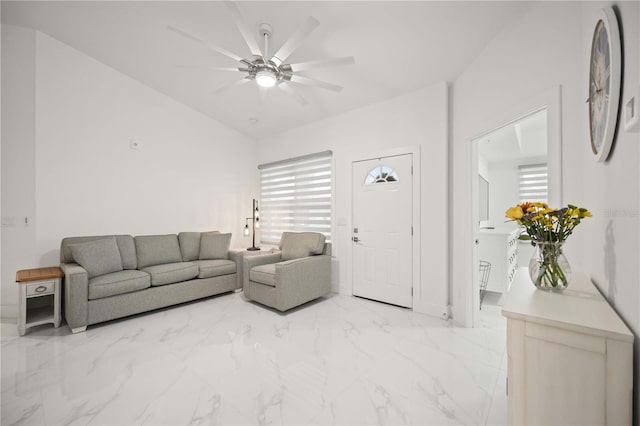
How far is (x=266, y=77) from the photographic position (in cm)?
249

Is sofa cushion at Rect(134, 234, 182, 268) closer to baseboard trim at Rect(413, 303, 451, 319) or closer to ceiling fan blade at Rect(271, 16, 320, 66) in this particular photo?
ceiling fan blade at Rect(271, 16, 320, 66)

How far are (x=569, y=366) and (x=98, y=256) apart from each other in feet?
13.1

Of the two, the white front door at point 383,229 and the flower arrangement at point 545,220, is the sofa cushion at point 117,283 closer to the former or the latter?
the white front door at point 383,229

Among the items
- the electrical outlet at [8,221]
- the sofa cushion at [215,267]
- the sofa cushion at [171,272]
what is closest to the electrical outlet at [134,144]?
the electrical outlet at [8,221]

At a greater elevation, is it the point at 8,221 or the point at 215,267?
the point at 8,221

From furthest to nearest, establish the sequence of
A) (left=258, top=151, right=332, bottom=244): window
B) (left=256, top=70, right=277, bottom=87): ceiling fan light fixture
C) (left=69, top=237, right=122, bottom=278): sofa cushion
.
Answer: (left=258, top=151, right=332, bottom=244): window
(left=69, top=237, right=122, bottom=278): sofa cushion
(left=256, top=70, right=277, bottom=87): ceiling fan light fixture

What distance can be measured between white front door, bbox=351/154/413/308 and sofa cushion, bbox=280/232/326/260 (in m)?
0.53

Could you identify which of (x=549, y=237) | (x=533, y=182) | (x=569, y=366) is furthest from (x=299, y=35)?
(x=533, y=182)

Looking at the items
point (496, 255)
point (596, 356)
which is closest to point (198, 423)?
point (596, 356)

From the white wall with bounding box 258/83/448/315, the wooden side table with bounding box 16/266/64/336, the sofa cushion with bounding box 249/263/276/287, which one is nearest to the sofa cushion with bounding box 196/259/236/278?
the sofa cushion with bounding box 249/263/276/287

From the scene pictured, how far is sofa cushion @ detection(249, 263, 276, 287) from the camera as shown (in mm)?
3304

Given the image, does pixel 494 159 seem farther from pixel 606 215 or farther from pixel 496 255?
pixel 606 215

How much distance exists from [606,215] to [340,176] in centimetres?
310

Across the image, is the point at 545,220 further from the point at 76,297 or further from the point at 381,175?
the point at 76,297
